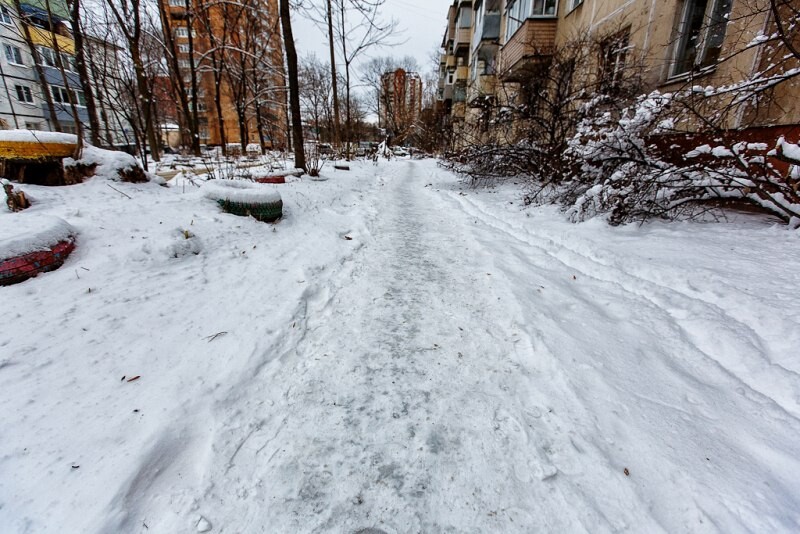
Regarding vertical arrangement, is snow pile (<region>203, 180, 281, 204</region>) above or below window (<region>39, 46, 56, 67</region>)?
below

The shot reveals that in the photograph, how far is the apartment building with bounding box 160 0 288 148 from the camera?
13648mm

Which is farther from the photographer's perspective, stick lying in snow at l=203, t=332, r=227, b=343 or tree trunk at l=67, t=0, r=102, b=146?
tree trunk at l=67, t=0, r=102, b=146

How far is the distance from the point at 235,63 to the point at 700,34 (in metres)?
21.6

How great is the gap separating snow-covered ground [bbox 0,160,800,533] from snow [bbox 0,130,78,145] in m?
1.81

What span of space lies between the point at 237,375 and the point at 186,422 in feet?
1.21

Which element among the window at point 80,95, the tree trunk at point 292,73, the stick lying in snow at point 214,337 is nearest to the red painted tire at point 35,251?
the stick lying in snow at point 214,337

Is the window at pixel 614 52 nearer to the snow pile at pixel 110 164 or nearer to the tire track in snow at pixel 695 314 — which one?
the tire track in snow at pixel 695 314

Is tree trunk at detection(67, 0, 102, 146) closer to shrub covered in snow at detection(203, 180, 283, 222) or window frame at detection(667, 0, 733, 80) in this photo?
shrub covered in snow at detection(203, 180, 283, 222)

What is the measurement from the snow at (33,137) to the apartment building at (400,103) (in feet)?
119

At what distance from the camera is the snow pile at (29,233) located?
2.55 m

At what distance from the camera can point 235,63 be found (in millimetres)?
19156

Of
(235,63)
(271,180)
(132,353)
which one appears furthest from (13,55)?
(132,353)

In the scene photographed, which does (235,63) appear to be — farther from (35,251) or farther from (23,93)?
(35,251)

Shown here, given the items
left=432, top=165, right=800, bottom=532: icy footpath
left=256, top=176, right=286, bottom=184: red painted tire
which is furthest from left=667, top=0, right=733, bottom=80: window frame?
left=256, top=176, right=286, bottom=184: red painted tire
